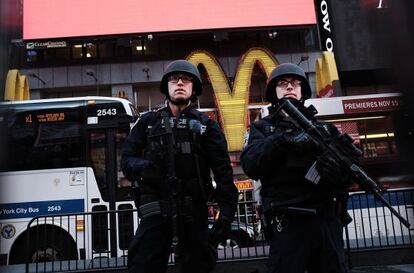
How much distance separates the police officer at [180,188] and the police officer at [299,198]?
0.30 m

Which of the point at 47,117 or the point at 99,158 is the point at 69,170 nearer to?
the point at 99,158

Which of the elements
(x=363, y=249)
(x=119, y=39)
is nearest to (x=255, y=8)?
(x=119, y=39)

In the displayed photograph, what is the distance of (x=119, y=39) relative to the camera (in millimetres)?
18578

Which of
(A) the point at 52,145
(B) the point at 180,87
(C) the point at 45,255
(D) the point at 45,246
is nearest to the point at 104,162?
(A) the point at 52,145

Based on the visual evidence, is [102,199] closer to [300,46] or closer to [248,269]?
[248,269]

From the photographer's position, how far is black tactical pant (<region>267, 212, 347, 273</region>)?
2.67 metres

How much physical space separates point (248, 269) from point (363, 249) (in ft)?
6.10

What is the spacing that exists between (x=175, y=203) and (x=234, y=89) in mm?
14511

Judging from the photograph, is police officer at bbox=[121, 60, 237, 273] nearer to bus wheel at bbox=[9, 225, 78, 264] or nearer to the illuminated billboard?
bus wheel at bbox=[9, 225, 78, 264]

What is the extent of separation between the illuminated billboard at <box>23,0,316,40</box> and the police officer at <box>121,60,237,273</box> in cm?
1595

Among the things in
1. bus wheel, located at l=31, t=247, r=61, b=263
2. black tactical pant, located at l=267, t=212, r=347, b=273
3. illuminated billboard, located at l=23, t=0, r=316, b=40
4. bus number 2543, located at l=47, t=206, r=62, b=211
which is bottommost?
bus wheel, located at l=31, t=247, r=61, b=263

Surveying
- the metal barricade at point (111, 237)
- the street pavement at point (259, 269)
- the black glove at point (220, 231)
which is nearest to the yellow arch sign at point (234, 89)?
the metal barricade at point (111, 237)

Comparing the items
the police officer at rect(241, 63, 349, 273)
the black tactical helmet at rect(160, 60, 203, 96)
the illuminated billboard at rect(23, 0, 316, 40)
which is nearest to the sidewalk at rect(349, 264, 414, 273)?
the police officer at rect(241, 63, 349, 273)

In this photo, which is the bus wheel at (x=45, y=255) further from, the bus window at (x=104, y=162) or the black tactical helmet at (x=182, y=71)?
the black tactical helmet at (x=182, y=71)
